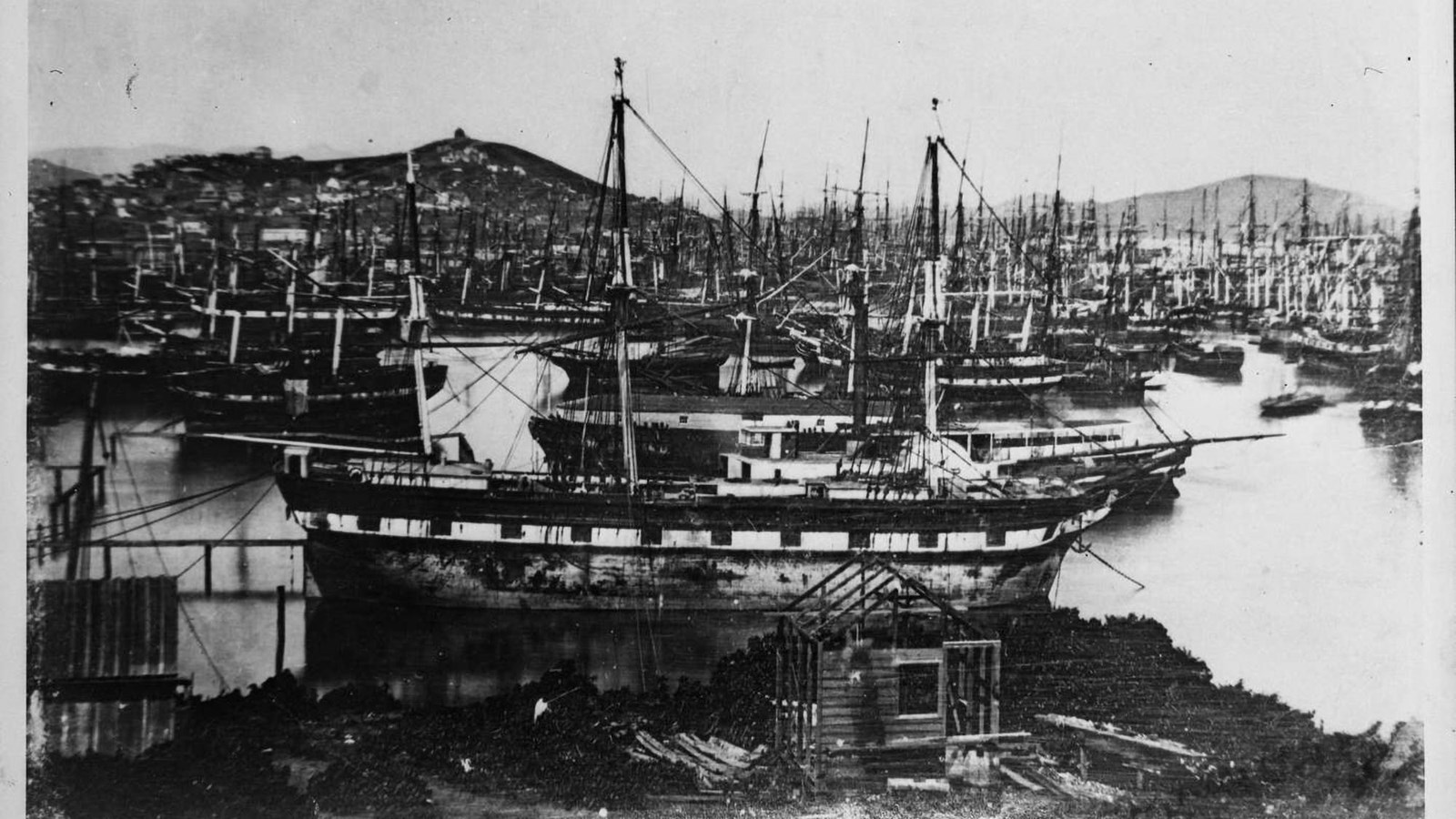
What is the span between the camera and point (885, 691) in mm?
4164

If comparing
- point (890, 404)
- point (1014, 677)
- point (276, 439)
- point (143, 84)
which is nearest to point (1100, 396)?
point (890, 404)

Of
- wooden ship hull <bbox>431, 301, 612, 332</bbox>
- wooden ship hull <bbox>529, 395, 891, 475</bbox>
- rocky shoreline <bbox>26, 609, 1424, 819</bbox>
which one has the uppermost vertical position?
wooden ship hull <bbox>431, 301, 612, 332</bbox>

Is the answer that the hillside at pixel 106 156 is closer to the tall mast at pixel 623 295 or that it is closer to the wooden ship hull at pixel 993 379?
the tall mast at pixel 623 295

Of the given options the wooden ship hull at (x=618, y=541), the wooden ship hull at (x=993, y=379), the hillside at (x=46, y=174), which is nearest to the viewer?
the hillside at (x=46, y=174)

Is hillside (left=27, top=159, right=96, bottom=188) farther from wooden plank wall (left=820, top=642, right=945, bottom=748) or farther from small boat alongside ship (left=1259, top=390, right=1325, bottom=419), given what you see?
small boat alongside ship (left=1259, top=390, right=1325, bottom=419)

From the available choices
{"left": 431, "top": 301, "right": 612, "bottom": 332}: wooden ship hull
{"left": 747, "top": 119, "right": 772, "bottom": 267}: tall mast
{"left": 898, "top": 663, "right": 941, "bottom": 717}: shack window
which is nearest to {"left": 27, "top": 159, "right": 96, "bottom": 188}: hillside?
{"left": 431, "top": 301, "right": 612, "bottom": 332}: wooden ship hull

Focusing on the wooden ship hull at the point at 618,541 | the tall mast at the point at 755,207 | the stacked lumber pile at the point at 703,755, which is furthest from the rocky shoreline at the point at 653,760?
the tall mast at the point at 755,207

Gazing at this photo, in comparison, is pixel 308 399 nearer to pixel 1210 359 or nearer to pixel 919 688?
pixel 919 688

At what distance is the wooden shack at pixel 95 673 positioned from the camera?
4039mm

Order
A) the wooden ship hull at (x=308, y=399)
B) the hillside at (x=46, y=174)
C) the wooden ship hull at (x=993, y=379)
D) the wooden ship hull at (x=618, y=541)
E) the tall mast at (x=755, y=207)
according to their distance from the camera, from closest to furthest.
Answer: the hillside at (x=46, y=174), the wooden ship hull at (x=308, y=399), the wooden ship hull at (x=618, y=541), the tall mast at (x=755, y=207), the wooden ship hull at (x=993, y=379)

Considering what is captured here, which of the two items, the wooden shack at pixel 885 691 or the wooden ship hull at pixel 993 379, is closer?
the wooden shack at pixel 885 691

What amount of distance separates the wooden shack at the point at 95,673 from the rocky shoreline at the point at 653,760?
92 mm

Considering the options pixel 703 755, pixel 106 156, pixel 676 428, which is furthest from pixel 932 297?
pixel 106 156

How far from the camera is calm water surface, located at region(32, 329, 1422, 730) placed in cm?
415
